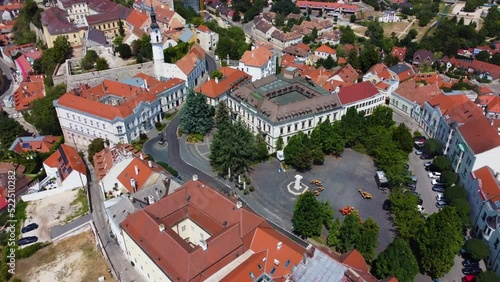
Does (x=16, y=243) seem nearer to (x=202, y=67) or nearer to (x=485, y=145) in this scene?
(x=202, y=67)

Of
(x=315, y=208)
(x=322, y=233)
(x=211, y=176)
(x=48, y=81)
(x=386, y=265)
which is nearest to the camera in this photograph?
(x=386, y=265)

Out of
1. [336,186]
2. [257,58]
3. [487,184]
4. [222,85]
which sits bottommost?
[336,186]

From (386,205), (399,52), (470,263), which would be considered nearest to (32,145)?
(386,205)

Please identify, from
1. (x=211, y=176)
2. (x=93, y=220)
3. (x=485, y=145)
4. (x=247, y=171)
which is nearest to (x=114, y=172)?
(x=93, y=220)

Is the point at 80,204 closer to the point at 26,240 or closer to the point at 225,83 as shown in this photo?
the point at 26,240

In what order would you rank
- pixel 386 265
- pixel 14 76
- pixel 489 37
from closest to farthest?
pixel 386 265 < pixel 14 76 < pixel 489 37

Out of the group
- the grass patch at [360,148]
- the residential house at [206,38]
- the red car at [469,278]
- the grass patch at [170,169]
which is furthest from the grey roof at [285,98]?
the residential house at [206,38]
